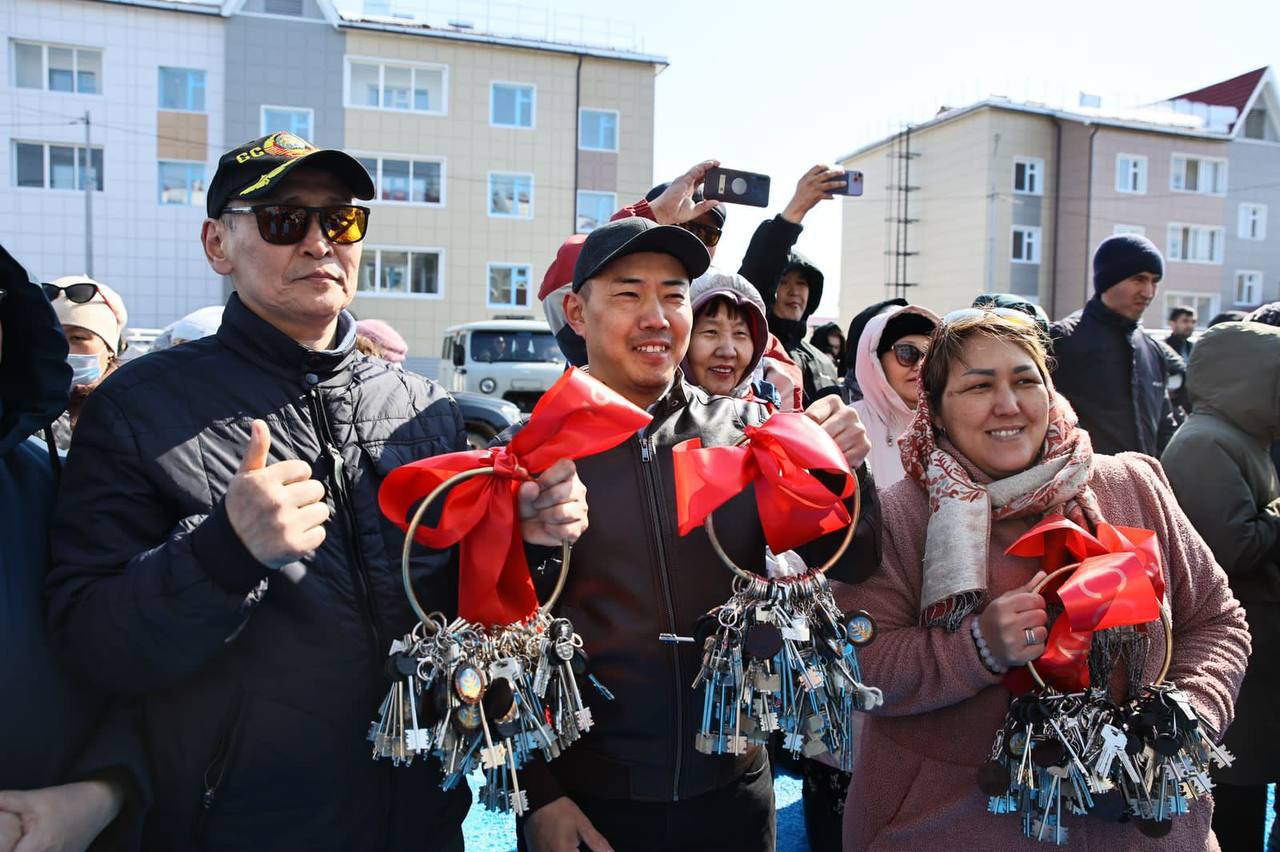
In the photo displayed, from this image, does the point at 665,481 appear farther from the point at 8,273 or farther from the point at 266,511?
the point at 8,273

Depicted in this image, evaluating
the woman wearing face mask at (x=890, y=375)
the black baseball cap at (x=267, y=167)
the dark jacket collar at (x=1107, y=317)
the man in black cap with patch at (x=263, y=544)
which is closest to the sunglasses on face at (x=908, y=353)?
the woman wearing face mask at (x=890, y=375)

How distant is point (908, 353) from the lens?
10.9 ft

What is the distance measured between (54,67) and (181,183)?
393 cm

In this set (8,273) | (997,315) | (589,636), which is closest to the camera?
(8,273)

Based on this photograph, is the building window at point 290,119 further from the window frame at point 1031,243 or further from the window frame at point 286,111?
the window frame at point 1031,243

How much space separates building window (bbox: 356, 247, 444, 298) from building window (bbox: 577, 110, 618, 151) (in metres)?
5.15

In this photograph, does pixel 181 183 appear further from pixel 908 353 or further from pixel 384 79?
pixel 908 353

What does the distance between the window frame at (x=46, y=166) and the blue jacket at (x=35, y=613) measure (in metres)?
23.6

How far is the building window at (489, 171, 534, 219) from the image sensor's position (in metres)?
23.3

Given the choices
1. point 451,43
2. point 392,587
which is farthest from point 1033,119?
point 392,587

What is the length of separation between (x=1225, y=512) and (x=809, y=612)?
6.55ft

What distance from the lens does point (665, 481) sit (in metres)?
1.87

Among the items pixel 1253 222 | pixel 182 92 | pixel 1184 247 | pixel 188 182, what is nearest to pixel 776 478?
pixel 188 182

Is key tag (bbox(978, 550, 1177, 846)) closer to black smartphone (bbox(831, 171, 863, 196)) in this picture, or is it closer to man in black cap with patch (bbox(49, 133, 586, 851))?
man in black cap with patch (bbox(49, 133, 586, 851))
